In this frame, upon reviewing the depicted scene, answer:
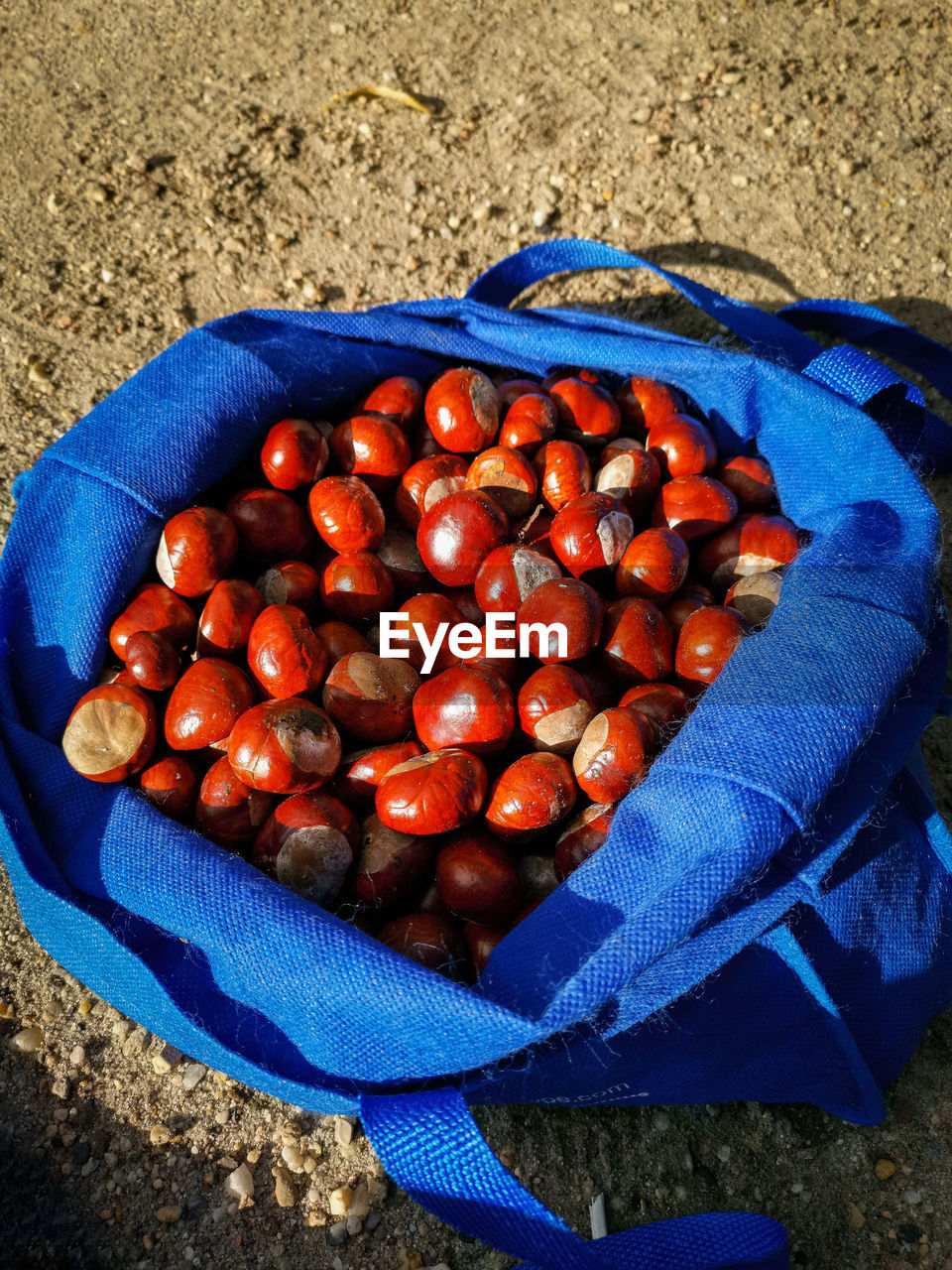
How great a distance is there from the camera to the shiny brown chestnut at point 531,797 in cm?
210

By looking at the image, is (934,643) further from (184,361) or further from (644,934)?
(184,361)

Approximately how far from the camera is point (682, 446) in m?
2.63

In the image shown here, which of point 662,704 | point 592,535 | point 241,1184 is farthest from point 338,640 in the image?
point 241,1184

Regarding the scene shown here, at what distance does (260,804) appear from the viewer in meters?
2.21

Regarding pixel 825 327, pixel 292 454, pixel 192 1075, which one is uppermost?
pixel 825 327

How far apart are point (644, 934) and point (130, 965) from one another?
1094 millimetres

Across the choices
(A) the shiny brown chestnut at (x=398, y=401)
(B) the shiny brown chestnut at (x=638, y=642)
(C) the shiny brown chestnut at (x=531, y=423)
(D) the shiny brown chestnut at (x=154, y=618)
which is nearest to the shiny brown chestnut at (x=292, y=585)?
(D) the shiny brown chestnut at (x=154, y=618)

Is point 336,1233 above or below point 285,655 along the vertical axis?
below

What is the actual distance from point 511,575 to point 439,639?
0.25m

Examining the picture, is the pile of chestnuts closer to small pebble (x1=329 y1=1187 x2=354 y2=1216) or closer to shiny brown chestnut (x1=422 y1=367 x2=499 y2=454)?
shiny brown chestnut (x1=422 y1=367 x2=499 y2=454)

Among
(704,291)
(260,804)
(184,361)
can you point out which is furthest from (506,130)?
(260,804)

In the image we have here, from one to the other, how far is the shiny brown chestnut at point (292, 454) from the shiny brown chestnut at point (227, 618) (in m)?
0.36

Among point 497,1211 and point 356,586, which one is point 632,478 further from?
point 497,1211

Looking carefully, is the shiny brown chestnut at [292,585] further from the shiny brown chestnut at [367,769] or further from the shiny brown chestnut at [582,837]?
the shiny brown chestnut at [582,837]
